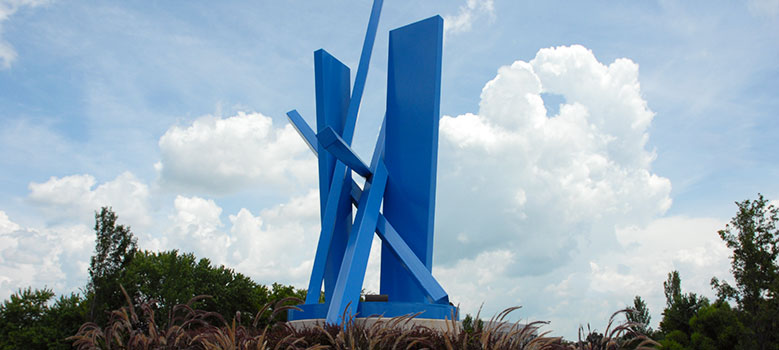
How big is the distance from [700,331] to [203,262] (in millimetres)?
25238

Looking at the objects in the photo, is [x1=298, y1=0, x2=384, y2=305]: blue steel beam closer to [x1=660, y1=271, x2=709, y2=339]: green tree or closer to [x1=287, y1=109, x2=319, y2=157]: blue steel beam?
[x1=287, y1=109, x2=319, y2=157]: blue steel beam

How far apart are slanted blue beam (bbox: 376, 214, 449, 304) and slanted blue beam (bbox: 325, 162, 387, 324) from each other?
305mm

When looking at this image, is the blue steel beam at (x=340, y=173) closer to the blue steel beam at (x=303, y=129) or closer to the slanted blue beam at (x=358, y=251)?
the slanted blue beam at (x=358, y=251)

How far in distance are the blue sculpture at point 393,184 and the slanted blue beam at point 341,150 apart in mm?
21

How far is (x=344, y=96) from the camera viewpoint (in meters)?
15.3

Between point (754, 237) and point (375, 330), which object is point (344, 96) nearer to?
point (375, 330)

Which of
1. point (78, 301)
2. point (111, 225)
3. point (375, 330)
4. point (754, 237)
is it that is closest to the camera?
point (375, 330)

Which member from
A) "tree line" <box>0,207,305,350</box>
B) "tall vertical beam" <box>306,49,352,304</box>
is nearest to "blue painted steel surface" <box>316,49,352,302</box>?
"tall vertical beam" <box>306,49,352,304</box>

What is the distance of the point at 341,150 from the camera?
12.6m

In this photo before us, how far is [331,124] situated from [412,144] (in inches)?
92.4

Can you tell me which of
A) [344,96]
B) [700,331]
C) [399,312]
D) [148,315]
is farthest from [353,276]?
[700,331]

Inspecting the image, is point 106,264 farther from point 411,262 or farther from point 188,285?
point 411,262

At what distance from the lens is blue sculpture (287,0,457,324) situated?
484 inches

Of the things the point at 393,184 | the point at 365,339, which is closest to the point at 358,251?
the point at 393,184
